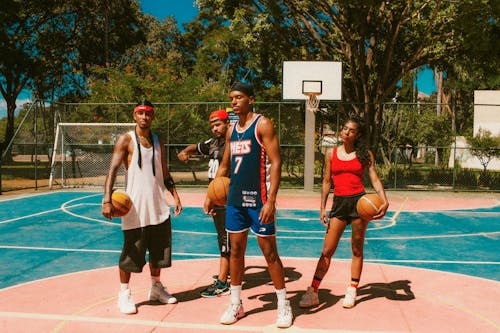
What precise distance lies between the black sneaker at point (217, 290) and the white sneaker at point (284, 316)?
1.22 meters

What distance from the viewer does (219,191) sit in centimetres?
544

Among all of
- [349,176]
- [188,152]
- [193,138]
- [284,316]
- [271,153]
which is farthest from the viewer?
[193,138]

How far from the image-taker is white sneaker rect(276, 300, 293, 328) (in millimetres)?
4906

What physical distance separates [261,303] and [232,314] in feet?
2.44

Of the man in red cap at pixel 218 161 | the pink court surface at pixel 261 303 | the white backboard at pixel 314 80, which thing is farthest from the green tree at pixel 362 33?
the man in red cap at pixel 218 161

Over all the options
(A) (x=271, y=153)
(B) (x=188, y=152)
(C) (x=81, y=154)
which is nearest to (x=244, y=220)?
(A) (x=271, y=153)

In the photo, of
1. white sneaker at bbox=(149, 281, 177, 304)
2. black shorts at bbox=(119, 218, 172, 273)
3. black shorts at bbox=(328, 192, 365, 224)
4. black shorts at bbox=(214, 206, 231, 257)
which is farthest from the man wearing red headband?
black shorts at bbox=(328, 192, 365, 224)

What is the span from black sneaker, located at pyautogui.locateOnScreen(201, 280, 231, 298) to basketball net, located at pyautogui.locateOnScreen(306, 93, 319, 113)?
531 inches

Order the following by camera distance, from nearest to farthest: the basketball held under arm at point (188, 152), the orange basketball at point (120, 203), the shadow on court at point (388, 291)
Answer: the orange basketball at point (120, 203)
the shadow on court at point (388, 291)
the basketball held under arm at point (188, 152)

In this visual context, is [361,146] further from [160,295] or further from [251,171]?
[160,295]

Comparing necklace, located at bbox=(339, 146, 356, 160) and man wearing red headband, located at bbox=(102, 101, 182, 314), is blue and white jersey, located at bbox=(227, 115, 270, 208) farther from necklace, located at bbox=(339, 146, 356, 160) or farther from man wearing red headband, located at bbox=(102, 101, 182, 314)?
necklace, located at bbox=(339, 146, 356, 160)

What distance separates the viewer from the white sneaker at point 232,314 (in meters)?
5.01

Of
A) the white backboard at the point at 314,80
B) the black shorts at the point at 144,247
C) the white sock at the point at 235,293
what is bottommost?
the white sock at the point at 235,293

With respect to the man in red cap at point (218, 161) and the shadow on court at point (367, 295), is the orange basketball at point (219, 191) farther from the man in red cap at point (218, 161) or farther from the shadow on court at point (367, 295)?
the shadow on court at point (367, 295)
